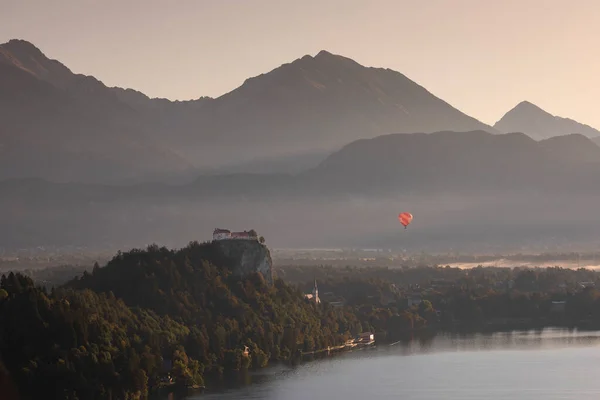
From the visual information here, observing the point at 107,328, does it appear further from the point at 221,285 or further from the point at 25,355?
the point at 221,285

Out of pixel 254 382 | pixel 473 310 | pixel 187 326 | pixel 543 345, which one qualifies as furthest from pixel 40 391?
pixel 473 310

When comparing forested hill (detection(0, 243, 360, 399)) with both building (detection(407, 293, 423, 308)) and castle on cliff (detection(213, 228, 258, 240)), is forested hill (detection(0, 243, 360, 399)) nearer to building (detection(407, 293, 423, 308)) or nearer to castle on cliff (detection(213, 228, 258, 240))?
castle on cliff (detection(213, 228, 258, 240))

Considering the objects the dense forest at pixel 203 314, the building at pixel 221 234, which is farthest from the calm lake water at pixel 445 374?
the building at pixel 221 234

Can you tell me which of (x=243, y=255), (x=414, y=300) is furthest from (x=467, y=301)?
(x=243, y=255)

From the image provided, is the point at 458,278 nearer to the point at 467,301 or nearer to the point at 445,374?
the point at 467,301

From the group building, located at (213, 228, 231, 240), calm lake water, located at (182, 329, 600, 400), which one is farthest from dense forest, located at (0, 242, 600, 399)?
calm lake water, located at (182, 329, 600, 400)
